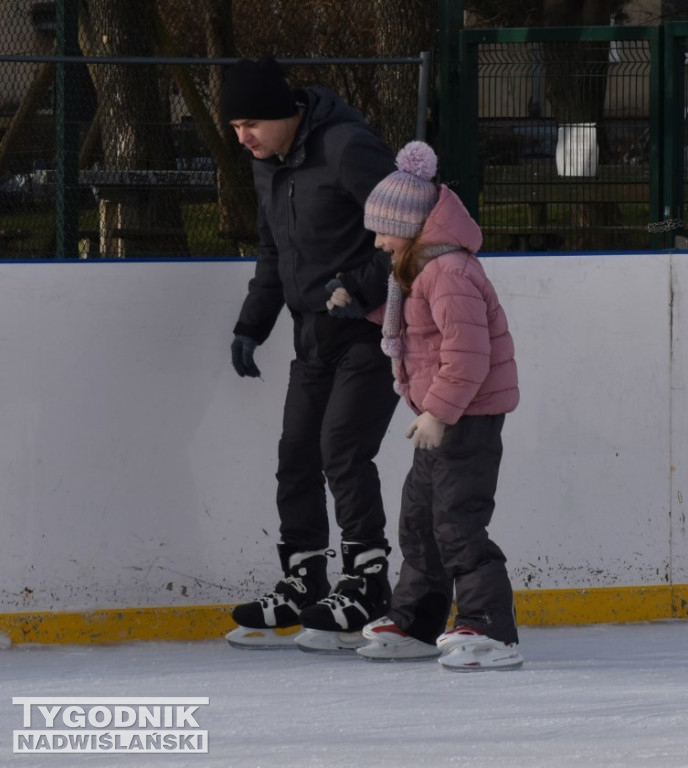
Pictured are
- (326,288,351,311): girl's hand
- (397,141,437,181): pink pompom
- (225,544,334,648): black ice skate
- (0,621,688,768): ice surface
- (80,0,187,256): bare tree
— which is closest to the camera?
(0,621,688,768): ice surface

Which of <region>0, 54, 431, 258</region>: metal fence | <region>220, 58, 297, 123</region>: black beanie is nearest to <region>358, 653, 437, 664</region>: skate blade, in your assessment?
<region>220, 58, 297, 123</region>: black beanie

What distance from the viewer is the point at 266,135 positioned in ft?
13.0

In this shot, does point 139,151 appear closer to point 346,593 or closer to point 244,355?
point 244,355

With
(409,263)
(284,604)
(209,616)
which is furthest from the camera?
(209,616)

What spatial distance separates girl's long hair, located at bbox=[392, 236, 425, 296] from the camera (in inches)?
148

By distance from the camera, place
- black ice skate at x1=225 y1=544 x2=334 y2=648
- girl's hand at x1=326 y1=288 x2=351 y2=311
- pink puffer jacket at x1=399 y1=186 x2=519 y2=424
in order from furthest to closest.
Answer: black ice skate at x1=225 y1=544 x2=334 y2=648 → girl's hand at x1=326 y1=288 x2=351 y2=311 → pink puffer jacket at x1=399 y1=186 x2=519 y2=424

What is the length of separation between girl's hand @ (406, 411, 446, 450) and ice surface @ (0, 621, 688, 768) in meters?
0.56

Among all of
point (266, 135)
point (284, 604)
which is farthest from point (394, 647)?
point (266, 135)

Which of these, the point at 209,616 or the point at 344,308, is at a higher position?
the point at 344,308

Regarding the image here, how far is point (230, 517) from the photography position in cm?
444

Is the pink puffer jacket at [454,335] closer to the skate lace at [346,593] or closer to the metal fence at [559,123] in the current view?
the skate lace at [346,593]

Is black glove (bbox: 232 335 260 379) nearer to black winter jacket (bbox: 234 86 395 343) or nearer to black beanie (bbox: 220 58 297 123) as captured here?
black winter jacket (bbox: 234 86 395 343)

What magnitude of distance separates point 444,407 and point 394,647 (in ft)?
2.25

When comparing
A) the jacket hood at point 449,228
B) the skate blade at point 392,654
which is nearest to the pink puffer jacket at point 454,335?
the jacket hood at point 449,228
